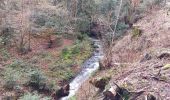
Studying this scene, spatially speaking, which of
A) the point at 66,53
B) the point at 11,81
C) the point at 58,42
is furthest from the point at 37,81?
the point at 58,42

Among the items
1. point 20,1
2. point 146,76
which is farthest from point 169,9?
point 146,76

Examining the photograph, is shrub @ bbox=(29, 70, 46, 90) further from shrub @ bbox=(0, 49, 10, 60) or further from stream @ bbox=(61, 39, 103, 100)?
shrub @ bbox=(0, 49, 10, 60)

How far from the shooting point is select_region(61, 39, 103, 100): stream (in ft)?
66.1

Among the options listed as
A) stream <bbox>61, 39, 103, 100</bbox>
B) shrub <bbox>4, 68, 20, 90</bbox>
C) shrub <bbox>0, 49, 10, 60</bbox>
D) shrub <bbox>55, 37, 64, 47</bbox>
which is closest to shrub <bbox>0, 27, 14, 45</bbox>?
shrub <bbox>0, 49, 10, 60</bbox>

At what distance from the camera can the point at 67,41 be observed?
30859mm

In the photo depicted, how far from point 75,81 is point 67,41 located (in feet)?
32.0

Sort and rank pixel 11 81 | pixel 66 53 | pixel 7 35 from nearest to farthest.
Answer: pixel 11 81
pixel 7 35
pixel 66 53

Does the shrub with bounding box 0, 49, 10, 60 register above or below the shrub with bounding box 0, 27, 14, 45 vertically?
below

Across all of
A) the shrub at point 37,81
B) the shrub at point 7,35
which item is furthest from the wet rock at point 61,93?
the shrub at point 7,35

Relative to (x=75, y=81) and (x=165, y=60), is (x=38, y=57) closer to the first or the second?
(x=75, y=81)

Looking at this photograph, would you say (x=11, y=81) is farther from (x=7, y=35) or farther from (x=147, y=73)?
(x=147, y=73)

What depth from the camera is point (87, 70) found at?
23.9 metres

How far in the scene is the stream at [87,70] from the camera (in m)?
20.1

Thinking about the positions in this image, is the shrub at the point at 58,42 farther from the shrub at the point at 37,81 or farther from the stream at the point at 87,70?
the shrub at the point at 37,81
